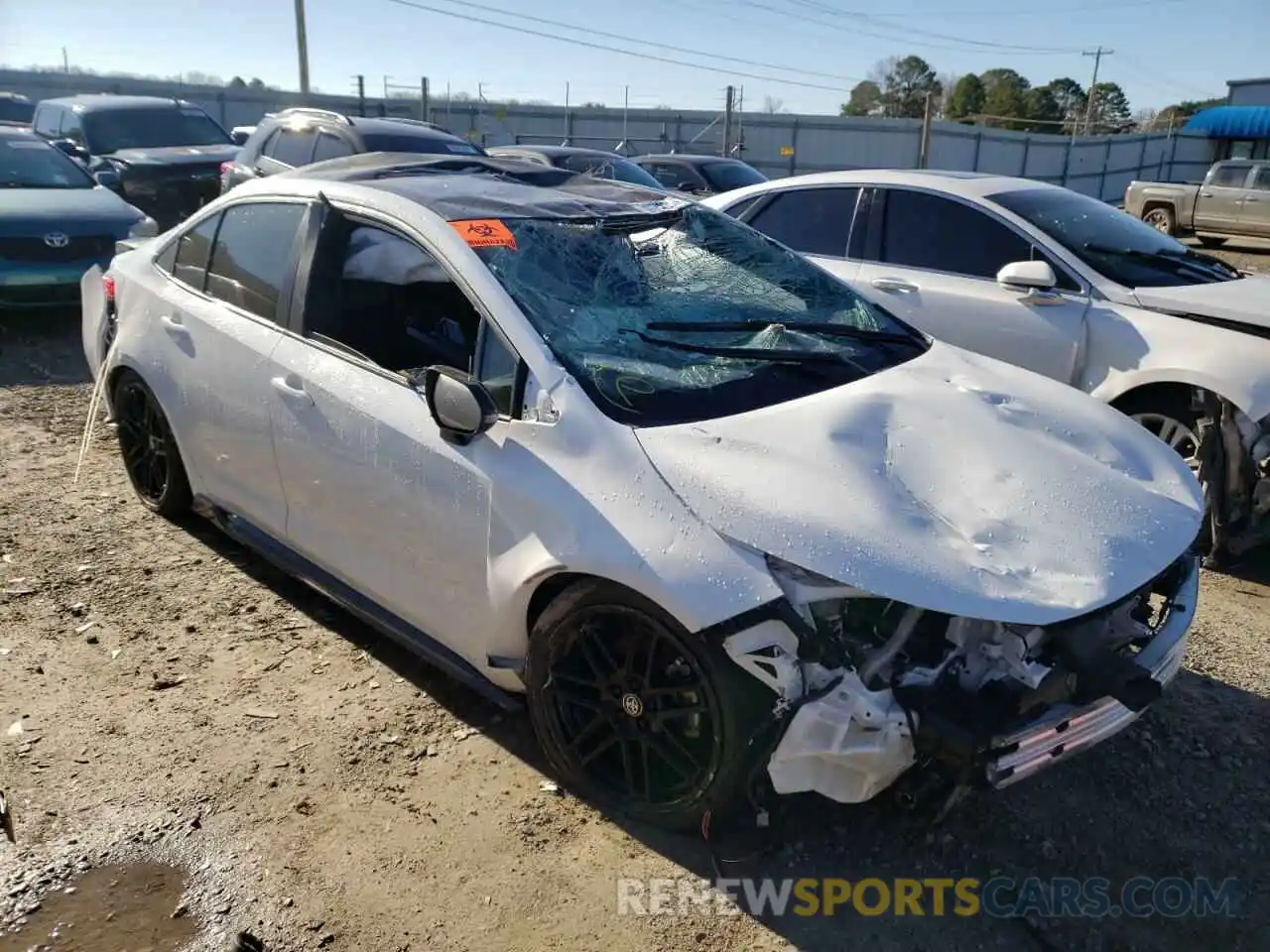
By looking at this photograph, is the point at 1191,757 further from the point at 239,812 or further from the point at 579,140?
the point at 579,140

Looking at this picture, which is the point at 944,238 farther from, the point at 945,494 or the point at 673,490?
the point at 673,490

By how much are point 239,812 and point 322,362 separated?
4.85 feet

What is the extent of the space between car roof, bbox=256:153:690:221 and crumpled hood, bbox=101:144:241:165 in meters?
9.72

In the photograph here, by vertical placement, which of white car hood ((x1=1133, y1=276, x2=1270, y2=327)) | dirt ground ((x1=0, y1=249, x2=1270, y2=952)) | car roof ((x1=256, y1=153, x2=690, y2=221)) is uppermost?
car roof ((x1=256, y1=153, x2=690, y2=221))

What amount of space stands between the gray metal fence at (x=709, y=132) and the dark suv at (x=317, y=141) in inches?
613

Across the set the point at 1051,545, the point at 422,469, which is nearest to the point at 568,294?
the point at 422,469

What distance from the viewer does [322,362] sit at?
350cm

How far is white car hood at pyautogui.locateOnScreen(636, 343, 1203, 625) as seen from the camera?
7.85ft

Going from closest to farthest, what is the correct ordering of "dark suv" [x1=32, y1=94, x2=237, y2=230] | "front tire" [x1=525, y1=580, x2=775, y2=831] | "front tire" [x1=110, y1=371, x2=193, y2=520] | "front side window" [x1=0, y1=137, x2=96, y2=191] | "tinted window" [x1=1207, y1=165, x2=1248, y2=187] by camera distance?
"front tire" [x1=525, y1=580, x2=775, y2=831], "front tire" [x1=110, y1=371, x2=193, y2=520], "front side window" [x1=0, y1=137, x2=96, y2=191], "dark suv" [x1=32, y1=94, x2=237, y2=230], "tinted window" [x1=1207, y1=165, x2=1248, y2=187]

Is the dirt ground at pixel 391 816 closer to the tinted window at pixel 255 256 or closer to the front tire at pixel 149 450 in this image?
the front tire at pixel 149 450

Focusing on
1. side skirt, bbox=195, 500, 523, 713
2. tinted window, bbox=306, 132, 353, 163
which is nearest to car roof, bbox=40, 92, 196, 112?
tinted window, bbox=306, 132, 353, 163

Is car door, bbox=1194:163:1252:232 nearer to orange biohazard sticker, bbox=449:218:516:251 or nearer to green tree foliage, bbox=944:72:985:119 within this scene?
orange biohazard sticker, bbox=449:218:516:251

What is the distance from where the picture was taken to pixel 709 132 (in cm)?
2812

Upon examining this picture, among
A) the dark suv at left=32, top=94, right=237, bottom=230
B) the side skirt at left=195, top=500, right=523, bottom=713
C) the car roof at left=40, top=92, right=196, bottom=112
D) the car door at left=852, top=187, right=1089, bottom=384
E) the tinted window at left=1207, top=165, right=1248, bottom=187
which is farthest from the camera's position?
the tinted window at left=1207, top=165, right=1248, bottom=187
